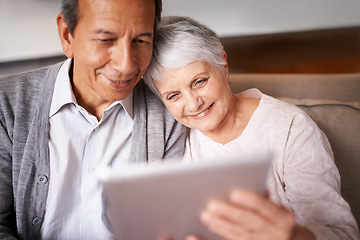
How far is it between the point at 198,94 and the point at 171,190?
0.58 m

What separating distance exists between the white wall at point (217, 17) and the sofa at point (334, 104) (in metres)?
1.45

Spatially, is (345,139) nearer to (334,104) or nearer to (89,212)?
(334,104)

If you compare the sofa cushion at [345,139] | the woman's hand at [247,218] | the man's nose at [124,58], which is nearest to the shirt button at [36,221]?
the man's nose at [124,58]

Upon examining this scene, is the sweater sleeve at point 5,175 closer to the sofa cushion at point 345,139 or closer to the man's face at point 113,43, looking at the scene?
the man's face at point 113,43

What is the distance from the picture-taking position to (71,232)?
1.21 m

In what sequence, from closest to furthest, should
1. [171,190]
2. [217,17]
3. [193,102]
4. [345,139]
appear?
[171,190], [193,102], [345,139], [217,17]

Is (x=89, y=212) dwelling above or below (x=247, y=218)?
below

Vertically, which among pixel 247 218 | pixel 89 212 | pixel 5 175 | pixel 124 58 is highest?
pixel 124 58

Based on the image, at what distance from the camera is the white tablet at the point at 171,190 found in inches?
25.0

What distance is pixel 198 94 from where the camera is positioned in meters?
1.21

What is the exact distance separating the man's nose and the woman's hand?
0.56 m

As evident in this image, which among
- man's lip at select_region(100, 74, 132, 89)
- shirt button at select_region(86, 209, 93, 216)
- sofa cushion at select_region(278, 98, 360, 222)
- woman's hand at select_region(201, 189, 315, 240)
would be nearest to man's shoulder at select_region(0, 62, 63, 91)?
man's lip at select_region(100, 74, 132, 89)

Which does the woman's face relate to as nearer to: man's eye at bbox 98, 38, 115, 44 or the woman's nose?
Answer: the woman's nose

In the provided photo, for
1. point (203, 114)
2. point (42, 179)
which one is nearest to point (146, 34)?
point (203, 114)
